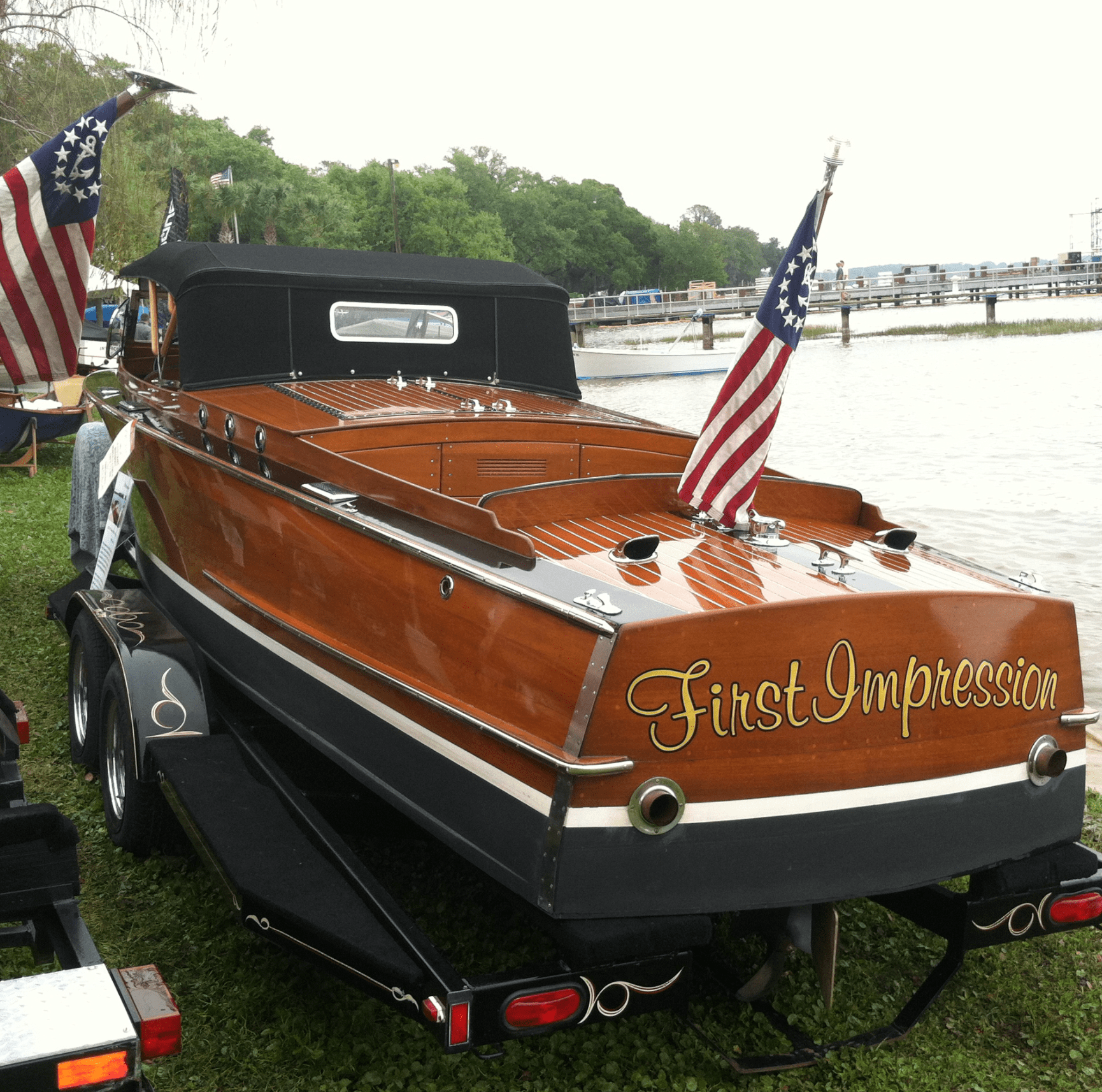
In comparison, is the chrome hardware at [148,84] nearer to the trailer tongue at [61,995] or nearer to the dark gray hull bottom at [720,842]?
the dark gray hull bottom at [720,842]

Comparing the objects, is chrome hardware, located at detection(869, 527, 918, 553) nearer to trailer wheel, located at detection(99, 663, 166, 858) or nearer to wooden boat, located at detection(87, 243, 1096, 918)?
wooden boat, located at detection(87, 243, 1096, 918)

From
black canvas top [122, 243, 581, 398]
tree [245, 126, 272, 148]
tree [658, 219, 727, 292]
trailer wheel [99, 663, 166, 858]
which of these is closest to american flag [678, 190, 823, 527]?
trailer wheel [99, 663, 166, 858]

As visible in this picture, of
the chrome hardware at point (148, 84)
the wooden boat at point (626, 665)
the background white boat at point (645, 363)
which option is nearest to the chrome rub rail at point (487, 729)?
the wooden boat at point (626, 665)

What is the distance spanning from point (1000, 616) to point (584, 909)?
53.0 inches

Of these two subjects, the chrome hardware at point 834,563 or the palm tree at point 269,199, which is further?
the palm tree at point 269,199

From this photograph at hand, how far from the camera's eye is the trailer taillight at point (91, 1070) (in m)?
1.91

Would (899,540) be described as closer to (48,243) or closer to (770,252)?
(48,243)

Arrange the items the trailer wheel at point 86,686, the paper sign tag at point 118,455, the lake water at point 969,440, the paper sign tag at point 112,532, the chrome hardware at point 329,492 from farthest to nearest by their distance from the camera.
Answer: the lake water at point 969,440, the paper sign tag at point 112,532, the paper sign tag at point 118,455, the trailer wheel at point 86,686, the chrome hardware at point 329,492

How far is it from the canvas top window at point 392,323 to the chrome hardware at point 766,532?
2576 mm

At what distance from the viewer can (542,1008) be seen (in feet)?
8.54

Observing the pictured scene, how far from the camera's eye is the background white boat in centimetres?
4262

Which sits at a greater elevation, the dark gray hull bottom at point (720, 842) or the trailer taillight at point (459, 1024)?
the dark gray hull bottom at point (720, 842)

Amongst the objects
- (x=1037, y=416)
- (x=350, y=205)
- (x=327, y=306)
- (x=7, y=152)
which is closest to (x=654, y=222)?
(x=350, y=205)

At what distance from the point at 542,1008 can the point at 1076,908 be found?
164cm
